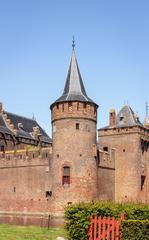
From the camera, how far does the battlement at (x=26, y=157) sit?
4084 cm

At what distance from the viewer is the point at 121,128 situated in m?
44.1

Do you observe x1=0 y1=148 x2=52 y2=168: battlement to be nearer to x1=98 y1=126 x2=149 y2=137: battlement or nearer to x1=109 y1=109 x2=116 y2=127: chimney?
x1=98 y1=126 x2=149 y2=137: battlement

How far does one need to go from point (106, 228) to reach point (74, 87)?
2069 cm

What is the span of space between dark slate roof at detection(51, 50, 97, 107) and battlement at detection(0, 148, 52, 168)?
6.14m

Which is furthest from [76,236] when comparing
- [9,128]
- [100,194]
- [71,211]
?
[9,128]

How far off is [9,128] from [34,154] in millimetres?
12696

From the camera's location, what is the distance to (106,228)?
19328 mm

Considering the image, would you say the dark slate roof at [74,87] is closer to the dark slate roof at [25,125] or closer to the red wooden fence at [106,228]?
the dark slate roof at [25,125]

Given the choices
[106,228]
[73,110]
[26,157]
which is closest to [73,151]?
[73,110]

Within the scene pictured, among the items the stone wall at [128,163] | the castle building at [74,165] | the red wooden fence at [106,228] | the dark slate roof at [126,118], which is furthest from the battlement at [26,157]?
the red wooden fence at [106,228]

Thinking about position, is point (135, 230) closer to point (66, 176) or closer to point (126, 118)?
point (66, 176)

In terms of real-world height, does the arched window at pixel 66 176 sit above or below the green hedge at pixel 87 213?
above

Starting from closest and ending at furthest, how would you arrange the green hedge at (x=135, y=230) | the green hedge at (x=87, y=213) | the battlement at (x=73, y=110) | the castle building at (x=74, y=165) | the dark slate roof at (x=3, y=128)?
the green hedge at (x=135, y=230) < the green hedge at (x=87, y=213) < the castle building at (x=74, y=165) < the battlement at (x=73, y=110) < the dark slate roof at (x=3, y=128)

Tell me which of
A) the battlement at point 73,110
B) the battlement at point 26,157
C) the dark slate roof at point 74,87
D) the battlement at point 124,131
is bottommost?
the battlement at point 26,157
